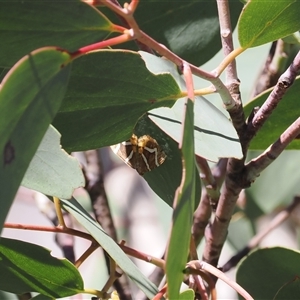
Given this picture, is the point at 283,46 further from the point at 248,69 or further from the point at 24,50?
the point at 24,50

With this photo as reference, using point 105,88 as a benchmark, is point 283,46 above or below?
above

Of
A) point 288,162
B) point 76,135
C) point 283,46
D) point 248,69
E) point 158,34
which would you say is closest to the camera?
point 76,135

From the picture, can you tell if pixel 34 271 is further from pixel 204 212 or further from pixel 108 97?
pixel 204 212

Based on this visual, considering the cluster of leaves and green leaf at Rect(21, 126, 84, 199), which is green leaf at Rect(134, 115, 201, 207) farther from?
green leaf at Rect(21, 126, 84, 199)

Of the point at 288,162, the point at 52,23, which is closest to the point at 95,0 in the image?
the point at 52,23

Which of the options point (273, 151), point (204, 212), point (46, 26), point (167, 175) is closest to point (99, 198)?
point (204, 212)

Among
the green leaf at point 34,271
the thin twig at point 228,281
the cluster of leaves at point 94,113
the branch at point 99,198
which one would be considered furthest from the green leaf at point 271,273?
the branch at point 99,198

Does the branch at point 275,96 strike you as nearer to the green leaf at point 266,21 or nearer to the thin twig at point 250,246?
the green leaf at point 266,21
